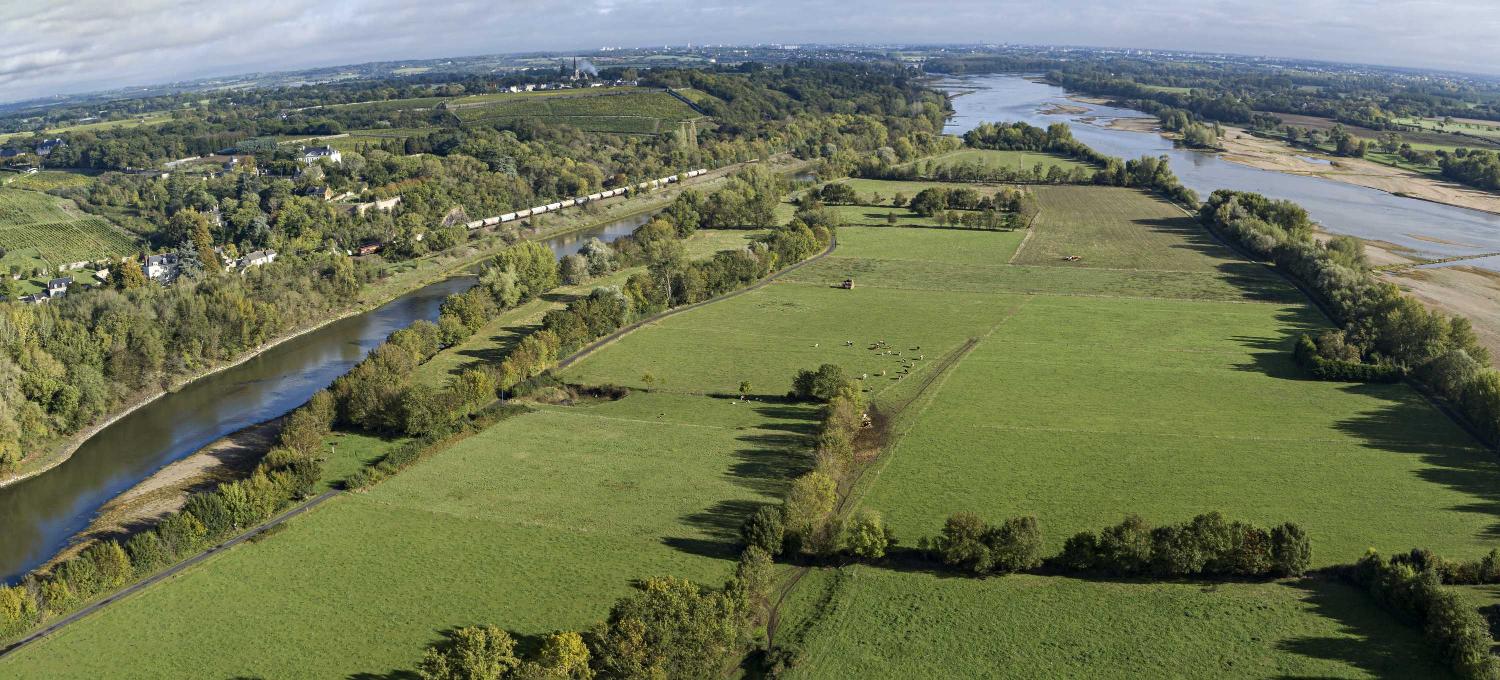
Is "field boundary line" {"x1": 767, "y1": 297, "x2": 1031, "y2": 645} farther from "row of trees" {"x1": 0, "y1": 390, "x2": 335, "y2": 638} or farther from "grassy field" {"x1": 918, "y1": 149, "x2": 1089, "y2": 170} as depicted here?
"grassy field" {"x1": 918, "y1": 149, "x2": 1089, "y2": 170}

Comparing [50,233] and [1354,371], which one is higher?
[50,233]

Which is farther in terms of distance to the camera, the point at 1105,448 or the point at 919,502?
the point at 1105,448

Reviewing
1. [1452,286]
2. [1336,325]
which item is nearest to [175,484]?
[1336,325]

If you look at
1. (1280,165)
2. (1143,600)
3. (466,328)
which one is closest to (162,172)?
(466,328)

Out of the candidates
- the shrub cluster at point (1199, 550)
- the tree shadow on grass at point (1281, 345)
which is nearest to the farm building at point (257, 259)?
the shrub cluster at point (1199, 550)

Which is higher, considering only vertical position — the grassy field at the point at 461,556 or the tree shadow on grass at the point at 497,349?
the tree shadow on grass at the point at 497,349

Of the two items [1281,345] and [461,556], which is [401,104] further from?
[1281,345]

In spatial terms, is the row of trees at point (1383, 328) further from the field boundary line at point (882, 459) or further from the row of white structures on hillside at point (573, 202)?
the row of white structures on hillside at point (573, 202)
